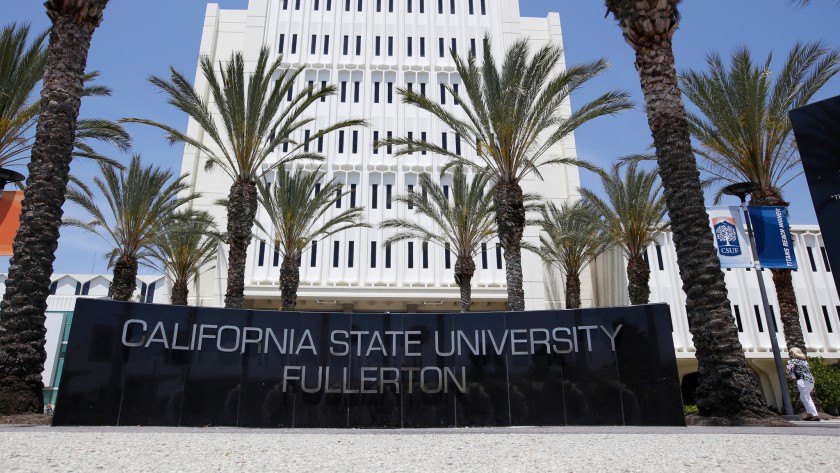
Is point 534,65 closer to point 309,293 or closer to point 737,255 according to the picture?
point 737,255

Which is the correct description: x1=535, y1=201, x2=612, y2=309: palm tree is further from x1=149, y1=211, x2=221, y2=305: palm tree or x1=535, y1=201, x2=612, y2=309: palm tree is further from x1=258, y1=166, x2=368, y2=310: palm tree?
x1=149, y1=211, x2=221, y2=305: palm tree

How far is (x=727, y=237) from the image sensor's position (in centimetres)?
1291

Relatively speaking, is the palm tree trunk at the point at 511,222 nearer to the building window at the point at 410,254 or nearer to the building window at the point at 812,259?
the building window at the point at 410,254

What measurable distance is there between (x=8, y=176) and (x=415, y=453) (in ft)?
40.4

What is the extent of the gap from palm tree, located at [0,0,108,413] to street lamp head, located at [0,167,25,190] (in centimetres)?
203

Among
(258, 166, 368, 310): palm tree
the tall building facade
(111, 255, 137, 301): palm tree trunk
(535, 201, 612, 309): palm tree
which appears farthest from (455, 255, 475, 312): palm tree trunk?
(111, 255, 137, 301): palm tree trunk

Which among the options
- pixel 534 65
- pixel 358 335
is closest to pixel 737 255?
pixel 534 65

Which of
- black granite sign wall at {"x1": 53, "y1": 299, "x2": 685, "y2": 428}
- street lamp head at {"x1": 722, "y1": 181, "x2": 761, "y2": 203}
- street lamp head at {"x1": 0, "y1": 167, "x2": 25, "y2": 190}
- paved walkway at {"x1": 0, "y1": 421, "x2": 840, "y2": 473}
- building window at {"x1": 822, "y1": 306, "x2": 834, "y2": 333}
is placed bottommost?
paved walkway at {"x1": 0, "y1": 421, "x2": 840, "y2": 473}

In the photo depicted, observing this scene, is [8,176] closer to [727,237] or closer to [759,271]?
[727,237]

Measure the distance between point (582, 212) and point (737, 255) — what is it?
11513mm

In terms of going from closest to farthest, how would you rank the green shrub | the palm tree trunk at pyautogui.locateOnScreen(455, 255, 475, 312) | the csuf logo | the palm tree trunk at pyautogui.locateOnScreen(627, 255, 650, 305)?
the csuf logo, the green shrub, the palm tree trunk at pyautogui.locateOnScreen(627, 255, 650, 305), the palm tree trunk at pyautogui.locateOnScreen(455, 255, 475, 312)

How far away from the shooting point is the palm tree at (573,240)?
2508cm

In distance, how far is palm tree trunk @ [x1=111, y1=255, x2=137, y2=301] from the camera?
71.6 ft

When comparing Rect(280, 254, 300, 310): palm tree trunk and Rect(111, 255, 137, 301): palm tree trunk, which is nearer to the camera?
Rect(111, 255, 137, 301): palm tree trunk
